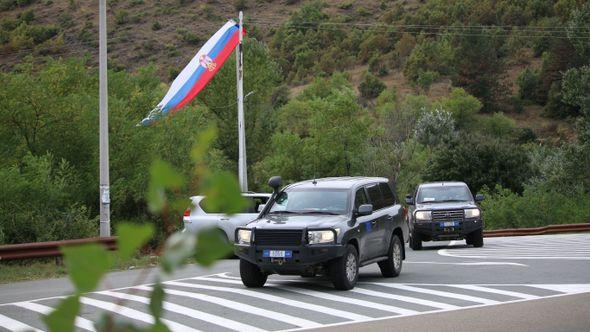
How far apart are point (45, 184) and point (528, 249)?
12.3m

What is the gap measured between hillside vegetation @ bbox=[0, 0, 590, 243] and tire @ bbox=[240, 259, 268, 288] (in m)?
1.87

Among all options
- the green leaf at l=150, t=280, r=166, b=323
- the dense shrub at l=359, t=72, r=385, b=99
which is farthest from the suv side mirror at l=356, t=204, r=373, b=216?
the dense shrub at l=359, t=72, r=385, b=99

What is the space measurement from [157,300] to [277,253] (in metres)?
12.2

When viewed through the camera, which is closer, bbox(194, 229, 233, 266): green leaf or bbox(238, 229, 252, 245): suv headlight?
bbox(194, 229, 233, 266): green leaf

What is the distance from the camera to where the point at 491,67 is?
107688mm

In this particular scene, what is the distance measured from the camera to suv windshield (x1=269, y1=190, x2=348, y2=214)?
1525 centimetres

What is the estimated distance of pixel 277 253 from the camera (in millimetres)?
14078

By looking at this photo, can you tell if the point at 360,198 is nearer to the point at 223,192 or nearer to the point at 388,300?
the point at 388,300

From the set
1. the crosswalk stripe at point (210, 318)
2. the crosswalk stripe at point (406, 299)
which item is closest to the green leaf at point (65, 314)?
the crosswalk stripe at point (210, 318)

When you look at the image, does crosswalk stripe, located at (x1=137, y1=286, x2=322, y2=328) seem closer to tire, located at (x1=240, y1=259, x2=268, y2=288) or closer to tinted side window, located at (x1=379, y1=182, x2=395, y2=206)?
tire, located at (x1=240, y1=259, x2=268, y2=288)

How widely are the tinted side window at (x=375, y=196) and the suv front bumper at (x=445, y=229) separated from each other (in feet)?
26.0

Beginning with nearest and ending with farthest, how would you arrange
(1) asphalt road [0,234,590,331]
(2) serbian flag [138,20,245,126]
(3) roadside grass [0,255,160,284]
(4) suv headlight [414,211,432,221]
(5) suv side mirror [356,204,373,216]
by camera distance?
(1) asphalt road [0,234,590,331] → (5) suv side mirror [356,204,373,216] → (3) roadside grass [0,255,160,284] → (4) suv headlight [414,211,432,221] → (2) serbian flag [138,20,245,126]

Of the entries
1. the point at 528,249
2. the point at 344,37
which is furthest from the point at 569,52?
the point at 528,249

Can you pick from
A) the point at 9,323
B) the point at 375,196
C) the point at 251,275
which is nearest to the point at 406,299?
the point at 251,275
